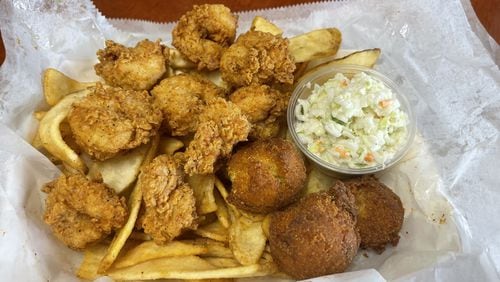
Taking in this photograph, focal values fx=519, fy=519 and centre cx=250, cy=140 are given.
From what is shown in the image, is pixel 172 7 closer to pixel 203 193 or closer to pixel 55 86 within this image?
pixel 55 86

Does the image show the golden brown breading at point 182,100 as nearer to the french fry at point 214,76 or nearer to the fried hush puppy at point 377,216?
the french fry at point 214,76

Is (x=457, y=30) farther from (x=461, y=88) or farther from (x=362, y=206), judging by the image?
(x=362, y=206)

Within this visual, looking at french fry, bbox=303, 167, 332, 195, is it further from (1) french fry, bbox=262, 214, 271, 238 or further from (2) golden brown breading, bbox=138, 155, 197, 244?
(2) golden brown breading, bbox=138, 155, 197, 244

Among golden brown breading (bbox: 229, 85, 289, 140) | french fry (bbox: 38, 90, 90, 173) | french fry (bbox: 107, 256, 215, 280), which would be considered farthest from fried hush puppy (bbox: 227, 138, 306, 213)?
french fry (bbox: 38, 90, 90, 173)

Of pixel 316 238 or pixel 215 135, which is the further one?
pixel 215 135

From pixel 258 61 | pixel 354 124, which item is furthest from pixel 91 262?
pixel 354 124

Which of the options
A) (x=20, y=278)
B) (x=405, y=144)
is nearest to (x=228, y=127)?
(x=405, y=144)
